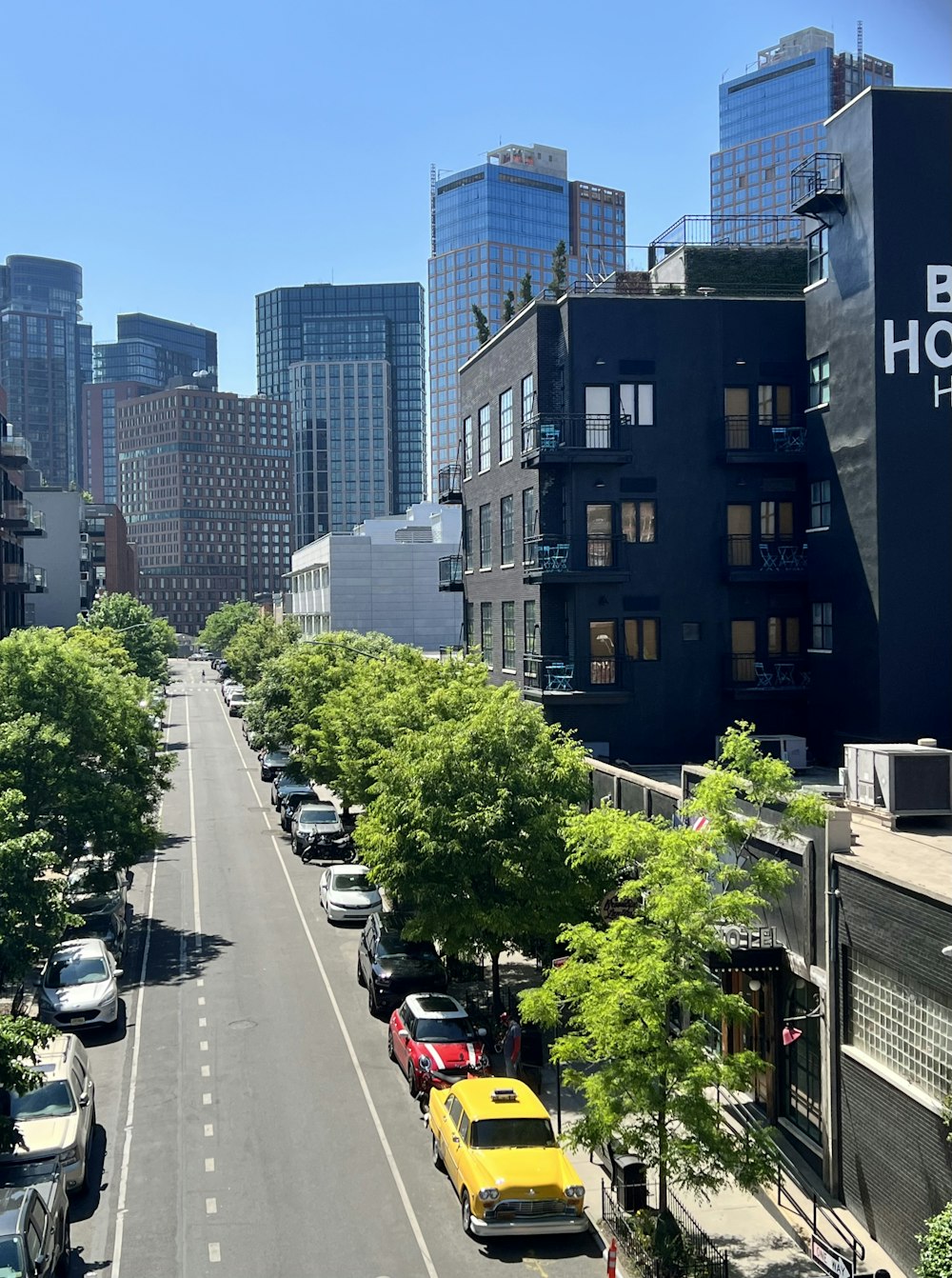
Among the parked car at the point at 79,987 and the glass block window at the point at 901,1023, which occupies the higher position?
the glass block window at the point at 901,1023

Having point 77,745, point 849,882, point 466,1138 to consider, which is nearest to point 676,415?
point 77,745

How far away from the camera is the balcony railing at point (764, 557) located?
40188 mm

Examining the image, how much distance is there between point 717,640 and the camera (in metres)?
41.1

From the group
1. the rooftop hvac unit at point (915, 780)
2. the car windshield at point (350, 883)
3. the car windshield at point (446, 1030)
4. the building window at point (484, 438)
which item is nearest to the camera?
the rooftop hvac unit at point (915, 780)

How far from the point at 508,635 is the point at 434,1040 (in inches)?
931

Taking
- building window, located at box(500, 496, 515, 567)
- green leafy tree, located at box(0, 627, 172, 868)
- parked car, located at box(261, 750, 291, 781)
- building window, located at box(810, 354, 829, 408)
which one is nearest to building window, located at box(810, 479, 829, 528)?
building window, located at box(810, 354, 829, 408)

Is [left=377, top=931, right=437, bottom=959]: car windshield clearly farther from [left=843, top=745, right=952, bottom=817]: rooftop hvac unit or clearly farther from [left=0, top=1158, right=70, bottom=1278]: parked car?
[left=843, top=745, right=952, bottom=817]: rooftop hvac unit

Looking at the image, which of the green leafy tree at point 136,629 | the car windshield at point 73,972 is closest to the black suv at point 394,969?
the car windshield at point 73,972

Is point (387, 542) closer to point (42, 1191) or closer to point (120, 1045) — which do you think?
point (120, 1045)

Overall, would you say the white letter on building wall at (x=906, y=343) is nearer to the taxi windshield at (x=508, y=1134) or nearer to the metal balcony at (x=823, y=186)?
the metal balcony at (x=823, y=186)

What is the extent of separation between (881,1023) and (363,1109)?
397 inches

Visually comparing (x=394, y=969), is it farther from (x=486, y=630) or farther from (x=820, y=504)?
(x=486, y=630)

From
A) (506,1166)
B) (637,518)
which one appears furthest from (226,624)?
(506,1166)

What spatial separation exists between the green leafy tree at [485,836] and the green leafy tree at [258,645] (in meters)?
66.4
